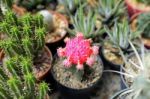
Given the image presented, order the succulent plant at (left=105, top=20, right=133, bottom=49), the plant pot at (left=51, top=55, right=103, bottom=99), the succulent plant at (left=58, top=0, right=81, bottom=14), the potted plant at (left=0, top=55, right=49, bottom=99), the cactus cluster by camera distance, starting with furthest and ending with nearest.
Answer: the succulent plant at (left=58, top=0, right=81, bottom=14), the succulent plant at (left=105, top=20, right=133, bottom=49), the plant pot at (left=51, top=55, right=103, bottom=99), the cactus cluster, the potted plant at (left=0, top=55, right=49, bottom=99)

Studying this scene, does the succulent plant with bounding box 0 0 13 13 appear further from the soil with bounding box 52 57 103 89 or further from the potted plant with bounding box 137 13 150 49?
the potted plant with bounding box 137 13 150 49

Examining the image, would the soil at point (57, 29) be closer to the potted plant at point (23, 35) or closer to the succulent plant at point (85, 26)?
the succulent plant at point (85, 26)

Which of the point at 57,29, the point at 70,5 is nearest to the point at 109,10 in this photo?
the point at 70,5

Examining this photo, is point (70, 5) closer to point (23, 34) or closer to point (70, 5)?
point (70, 5)


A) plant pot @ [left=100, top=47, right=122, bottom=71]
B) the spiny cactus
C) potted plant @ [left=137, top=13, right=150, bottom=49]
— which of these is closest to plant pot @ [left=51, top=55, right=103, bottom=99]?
plant pot @ [left=100, top=47, right=122, bottom=71]

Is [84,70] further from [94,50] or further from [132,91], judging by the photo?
[132,91]

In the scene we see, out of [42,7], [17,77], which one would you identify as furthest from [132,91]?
[42,7]
